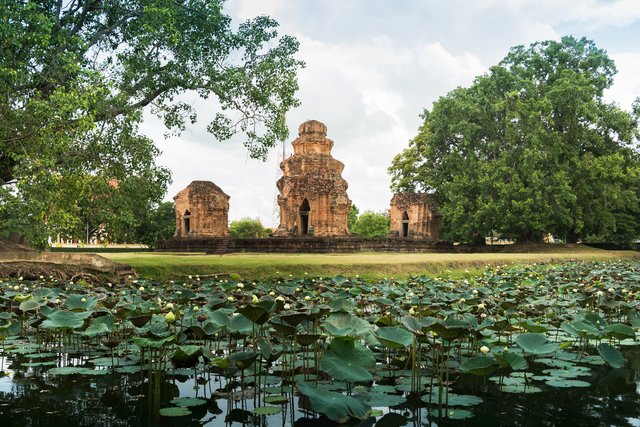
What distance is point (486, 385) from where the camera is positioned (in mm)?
3664

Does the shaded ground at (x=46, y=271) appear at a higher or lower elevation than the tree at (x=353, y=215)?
lower

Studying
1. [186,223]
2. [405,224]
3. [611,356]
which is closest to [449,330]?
[611,356]

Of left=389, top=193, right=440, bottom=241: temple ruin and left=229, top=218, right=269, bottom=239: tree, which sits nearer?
left=389, top=193, right=440, bottom=241: temple ruin

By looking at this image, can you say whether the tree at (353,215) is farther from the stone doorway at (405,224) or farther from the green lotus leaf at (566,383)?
the green lotus leaf at (566,383)

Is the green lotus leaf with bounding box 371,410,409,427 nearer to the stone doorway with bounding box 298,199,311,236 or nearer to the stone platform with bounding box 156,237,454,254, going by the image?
the stone platform with bounding box 156,237,454,254

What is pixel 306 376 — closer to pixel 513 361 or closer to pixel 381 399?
pixel 381 399

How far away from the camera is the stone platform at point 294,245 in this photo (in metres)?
26.1

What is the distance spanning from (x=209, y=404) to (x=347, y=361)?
2.88 feet

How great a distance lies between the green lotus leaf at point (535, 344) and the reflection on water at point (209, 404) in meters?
0.28

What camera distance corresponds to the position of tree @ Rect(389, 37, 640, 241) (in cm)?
2959

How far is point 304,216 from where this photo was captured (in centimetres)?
3225

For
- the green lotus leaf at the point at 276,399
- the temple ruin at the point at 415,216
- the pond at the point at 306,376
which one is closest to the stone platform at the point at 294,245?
the temple ruin at the point at 415,216

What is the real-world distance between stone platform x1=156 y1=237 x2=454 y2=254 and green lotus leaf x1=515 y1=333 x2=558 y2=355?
72.2 feet

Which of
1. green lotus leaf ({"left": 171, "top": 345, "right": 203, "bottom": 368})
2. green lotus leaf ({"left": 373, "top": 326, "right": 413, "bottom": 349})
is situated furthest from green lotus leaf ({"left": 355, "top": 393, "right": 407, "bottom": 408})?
green lotus leaf ({"left": 171, "top": 345, "right": 203, "bottom": 368})
